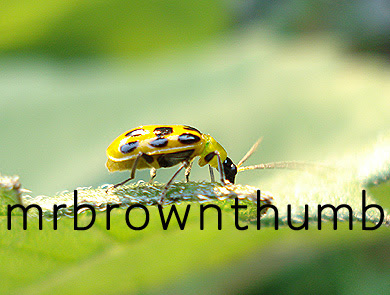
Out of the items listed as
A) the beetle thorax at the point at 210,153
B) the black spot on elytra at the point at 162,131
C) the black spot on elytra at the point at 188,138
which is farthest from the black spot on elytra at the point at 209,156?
the black spot on elytra at the point at 162,131

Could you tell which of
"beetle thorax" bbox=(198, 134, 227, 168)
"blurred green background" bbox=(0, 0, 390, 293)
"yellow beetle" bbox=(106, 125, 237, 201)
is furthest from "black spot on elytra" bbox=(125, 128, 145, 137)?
"blurred green background" bbox=(0, 0, 390, 293)

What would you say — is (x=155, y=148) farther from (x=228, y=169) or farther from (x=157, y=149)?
(x=228, y=169)

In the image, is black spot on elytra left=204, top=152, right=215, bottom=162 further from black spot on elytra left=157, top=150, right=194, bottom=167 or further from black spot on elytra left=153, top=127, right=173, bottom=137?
black spot on elytra left=153, top=127, right=173, bottom=137

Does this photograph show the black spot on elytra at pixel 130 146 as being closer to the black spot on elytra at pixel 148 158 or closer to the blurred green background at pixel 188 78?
the black spot on elytra at pixel 148 158

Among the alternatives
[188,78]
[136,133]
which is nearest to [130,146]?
[136,133]

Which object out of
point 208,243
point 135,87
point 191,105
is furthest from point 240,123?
point 208,243

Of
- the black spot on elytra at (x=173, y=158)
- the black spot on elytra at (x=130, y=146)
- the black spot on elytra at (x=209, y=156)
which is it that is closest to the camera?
the black spot on elytra at (x=130, y=146)
